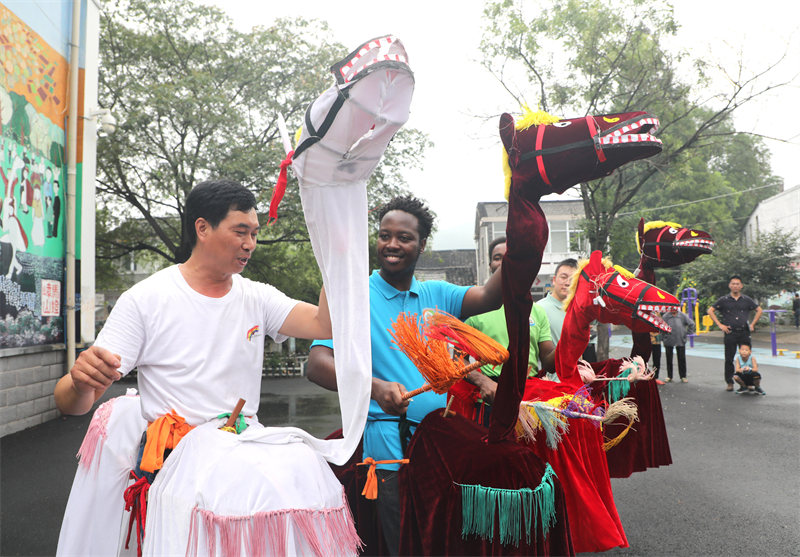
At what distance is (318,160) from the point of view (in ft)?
6.14

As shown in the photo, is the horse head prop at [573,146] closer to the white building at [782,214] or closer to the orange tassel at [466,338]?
the orange tassel at [466,338]

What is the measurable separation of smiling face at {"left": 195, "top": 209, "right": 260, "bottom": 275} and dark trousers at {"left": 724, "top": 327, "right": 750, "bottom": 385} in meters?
10.5

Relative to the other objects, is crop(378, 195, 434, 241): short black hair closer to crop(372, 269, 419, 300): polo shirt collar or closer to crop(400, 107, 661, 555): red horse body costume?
crop(372, 269, 419, 300): polo shirt collar

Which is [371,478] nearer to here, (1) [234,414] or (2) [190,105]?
(1) [234,414]

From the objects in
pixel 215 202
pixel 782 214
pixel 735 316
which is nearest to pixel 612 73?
pixel 735 316

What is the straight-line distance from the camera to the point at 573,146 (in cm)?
194

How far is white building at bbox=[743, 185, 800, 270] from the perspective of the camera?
27734 millimetres

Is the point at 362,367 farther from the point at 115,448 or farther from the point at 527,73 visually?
the point at 527,73

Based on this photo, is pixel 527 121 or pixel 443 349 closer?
pixel 527 121

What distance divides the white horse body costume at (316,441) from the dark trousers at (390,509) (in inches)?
19.6

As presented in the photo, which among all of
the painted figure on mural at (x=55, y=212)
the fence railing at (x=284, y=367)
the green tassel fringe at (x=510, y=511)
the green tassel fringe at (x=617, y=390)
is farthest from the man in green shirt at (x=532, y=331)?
the fence railing at (x=284, y=367)

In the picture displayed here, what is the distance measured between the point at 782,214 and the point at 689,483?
98.5 feet

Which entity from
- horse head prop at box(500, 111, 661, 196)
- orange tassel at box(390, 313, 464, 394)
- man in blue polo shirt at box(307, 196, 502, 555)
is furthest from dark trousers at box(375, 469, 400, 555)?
horse head prop at box(500, 111, 661, 196)

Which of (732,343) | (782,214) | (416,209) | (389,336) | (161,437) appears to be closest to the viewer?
(161,437)
